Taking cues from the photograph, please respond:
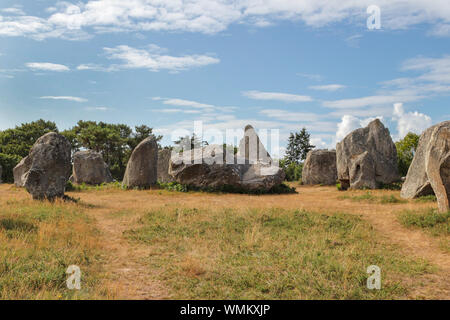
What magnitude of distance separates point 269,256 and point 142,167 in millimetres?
17399

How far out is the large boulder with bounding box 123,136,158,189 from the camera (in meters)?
24.3

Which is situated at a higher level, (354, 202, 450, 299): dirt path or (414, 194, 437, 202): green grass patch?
(414, 194, 437, 202): green grass patch

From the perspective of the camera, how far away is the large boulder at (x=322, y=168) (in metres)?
31.3

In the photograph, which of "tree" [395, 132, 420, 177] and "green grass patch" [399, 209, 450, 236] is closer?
"green grass patch" [399, 209, 450, 236]

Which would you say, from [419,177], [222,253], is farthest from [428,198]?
[222,253]

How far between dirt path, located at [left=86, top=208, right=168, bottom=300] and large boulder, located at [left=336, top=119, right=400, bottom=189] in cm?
1786

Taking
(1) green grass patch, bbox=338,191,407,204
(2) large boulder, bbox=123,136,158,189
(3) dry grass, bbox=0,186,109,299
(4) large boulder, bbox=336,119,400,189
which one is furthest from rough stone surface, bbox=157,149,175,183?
(3) dry grass, bbox=0,186,109,299

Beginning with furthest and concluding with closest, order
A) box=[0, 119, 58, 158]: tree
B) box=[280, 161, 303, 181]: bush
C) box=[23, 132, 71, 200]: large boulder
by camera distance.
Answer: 1. box=[0, 119, 58, 158]: tree
2. box=[280, 161, 303, 181]: bush
3. box=[23, 132, 71, 200]: large boulder

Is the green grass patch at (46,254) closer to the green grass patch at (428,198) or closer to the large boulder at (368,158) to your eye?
the green grass patch at (428,198)

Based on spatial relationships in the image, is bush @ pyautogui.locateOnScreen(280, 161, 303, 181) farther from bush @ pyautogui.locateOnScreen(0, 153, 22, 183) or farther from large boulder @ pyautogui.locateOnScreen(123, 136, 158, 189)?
bush @ pyautogui.locateOnScreen(0, 153, 22, 183)

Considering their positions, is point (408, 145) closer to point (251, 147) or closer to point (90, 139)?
point (251, 147)

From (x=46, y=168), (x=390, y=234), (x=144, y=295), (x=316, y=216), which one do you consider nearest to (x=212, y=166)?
(x=46, y=168)

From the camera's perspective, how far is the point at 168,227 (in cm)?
1157

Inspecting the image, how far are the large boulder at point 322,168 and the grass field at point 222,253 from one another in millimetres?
16675
